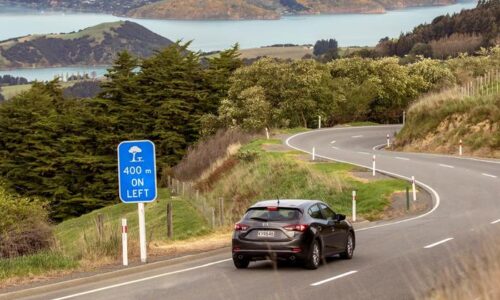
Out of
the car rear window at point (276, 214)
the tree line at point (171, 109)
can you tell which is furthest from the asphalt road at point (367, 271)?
the tree line at point (171, 109)

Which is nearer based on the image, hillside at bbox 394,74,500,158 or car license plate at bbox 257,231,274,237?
car license plate at bbox 257,231,274,237

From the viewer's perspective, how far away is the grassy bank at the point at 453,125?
52.5 m

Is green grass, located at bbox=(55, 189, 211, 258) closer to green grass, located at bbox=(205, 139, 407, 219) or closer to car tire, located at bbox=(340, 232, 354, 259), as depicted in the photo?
green grass, located at bbox=(205, 139, 407, 219)

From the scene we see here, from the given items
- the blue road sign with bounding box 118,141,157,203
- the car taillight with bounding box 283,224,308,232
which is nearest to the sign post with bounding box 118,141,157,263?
the blue road sign with bounding box 118,141,157,203

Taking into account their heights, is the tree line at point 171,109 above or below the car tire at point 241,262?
below

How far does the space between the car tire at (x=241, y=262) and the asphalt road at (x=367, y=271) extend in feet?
0.52

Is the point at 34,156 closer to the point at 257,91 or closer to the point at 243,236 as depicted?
the point at 257,91

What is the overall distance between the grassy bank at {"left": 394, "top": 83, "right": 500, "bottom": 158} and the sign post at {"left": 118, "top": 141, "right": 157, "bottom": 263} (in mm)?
35439

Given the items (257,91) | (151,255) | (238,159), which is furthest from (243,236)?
(257,91)

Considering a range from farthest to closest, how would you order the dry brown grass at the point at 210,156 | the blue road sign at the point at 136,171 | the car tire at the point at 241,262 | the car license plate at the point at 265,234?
the dry brown grass at the point at 210,156
the blue road sign at the point at 136,171
the car tire at the point at 241,262
the car license plate at the point at 265,234

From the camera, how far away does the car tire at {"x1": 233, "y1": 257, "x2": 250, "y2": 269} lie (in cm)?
1777

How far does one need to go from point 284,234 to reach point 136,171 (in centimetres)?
377

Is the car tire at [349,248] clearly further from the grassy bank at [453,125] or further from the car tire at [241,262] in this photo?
the grassy bank at [453,125]

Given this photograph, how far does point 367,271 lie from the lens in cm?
1683
